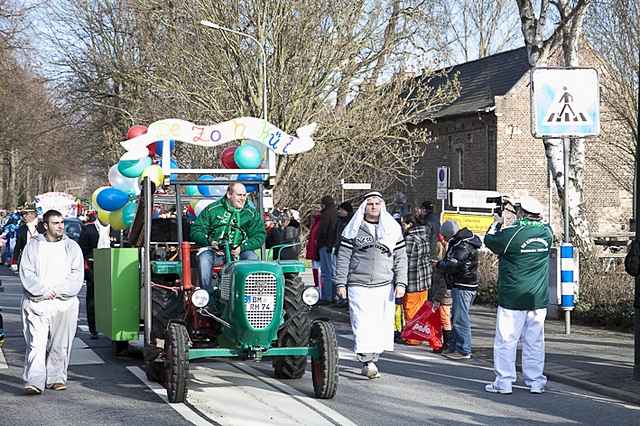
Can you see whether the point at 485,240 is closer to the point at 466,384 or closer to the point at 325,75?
the point at 466,384

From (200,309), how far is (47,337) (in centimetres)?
167

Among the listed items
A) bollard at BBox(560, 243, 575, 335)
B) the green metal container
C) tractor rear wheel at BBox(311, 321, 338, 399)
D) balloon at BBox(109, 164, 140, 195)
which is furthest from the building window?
tractor rear wheel at BBox(311, 321, 338, 399)

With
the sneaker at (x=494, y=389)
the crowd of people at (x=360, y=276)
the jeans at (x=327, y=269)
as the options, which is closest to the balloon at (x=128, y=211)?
the crowd of people at (x=360, y=276)

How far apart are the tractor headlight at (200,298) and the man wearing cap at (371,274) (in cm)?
184

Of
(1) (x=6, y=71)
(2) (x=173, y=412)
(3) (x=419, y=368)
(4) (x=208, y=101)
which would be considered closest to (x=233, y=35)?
(4) (x=208, y=101)

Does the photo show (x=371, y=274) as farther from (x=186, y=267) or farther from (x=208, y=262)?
(x=186, y=267)

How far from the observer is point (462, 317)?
13008 mm

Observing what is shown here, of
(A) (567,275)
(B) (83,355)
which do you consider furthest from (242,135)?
(A) (567,275)

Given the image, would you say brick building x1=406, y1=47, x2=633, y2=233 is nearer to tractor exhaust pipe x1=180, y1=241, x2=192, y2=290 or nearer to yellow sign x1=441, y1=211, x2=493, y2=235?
yellow sign x1=441, y1=211, x2=493, y2=235

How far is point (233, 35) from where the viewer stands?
2848 cm

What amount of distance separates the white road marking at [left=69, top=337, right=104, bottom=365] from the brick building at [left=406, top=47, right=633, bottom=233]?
2793cm

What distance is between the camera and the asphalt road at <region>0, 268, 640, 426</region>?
899cm

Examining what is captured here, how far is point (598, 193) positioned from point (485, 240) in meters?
34.9

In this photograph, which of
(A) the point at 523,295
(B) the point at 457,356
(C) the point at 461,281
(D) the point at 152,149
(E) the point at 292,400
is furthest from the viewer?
(B) the point at 457,356
